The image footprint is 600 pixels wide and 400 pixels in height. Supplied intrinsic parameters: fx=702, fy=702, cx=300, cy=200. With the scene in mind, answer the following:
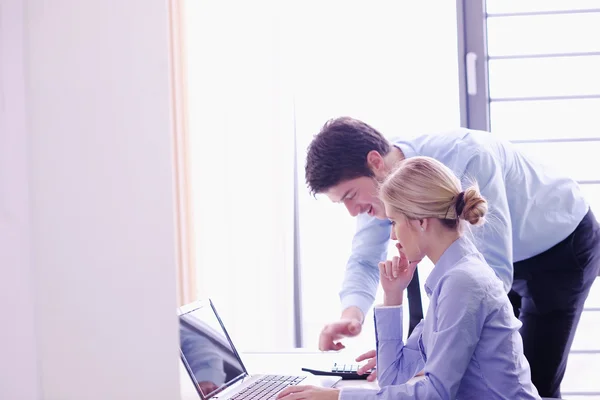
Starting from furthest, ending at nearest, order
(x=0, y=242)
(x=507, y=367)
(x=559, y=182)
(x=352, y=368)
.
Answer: (x=559, y=182) < (x=352, y=368) < (x=507, y=367) < (x=0, y=242)

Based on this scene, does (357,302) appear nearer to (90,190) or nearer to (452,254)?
(452,254)

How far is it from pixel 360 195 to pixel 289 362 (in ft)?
1.47

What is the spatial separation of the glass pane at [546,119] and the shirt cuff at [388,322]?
1941 millimetres

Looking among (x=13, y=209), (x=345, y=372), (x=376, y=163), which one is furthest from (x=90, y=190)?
(x=376, y=163)

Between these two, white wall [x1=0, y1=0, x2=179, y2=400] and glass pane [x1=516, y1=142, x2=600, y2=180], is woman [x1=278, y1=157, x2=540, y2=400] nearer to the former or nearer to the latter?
white wall [x1=0, y1=0, x2=179, y2=400]

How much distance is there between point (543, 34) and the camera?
3125 millimetres

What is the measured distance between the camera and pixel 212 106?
323 cm

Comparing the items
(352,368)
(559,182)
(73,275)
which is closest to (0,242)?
(73,275)

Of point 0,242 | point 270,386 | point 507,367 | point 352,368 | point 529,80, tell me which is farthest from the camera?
point 529,80

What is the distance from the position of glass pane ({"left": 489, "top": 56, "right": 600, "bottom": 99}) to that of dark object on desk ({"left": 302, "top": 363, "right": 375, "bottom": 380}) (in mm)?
1936

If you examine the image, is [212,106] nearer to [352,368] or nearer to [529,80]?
[529,80]

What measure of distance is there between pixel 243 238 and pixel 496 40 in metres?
1.46

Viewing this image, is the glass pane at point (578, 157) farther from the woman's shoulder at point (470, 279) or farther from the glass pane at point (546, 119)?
the woman's shoulder at point (470, 279)

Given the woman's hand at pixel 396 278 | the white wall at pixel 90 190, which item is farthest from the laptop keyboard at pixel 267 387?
the white wall at pixel 90 190
